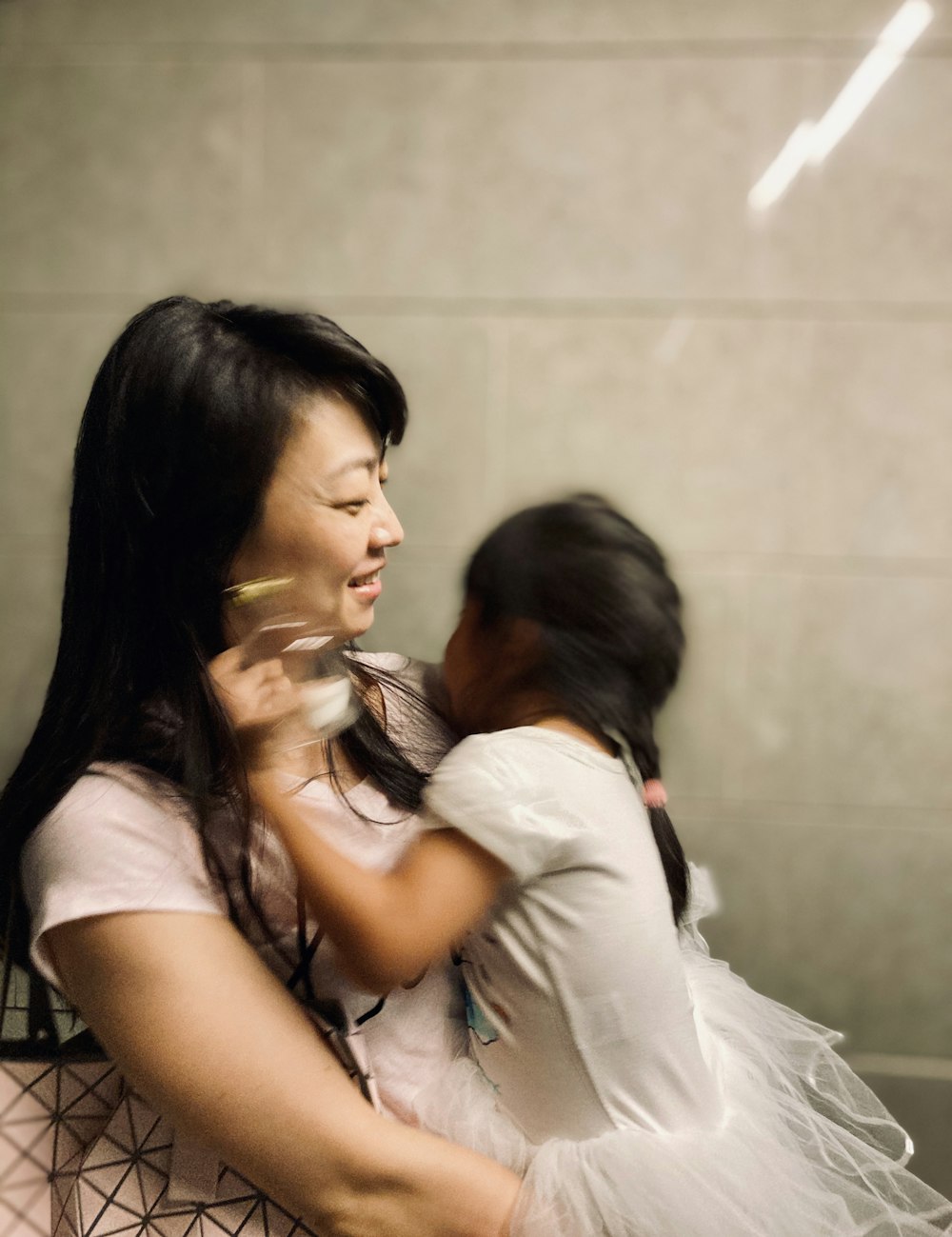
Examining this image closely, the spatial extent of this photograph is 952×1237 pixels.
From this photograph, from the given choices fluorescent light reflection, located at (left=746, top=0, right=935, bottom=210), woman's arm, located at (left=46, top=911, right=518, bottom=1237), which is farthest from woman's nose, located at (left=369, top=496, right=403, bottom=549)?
fluorescent light reflection, located at (left=746, top=0, right=935, bottom=210)

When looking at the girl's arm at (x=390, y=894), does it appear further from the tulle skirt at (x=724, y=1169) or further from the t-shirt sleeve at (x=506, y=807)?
the tulle skirt at (x=724, y=1169)

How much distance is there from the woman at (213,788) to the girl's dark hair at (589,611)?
12cm

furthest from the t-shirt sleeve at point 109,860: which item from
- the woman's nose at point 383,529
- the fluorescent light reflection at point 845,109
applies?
the fluorescent light reflection at point 845,109

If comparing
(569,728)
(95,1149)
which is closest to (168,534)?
(569,728)

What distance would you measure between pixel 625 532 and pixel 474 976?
1.24 feet

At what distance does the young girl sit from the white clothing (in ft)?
0.10

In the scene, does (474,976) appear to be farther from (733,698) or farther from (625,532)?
(733,698)

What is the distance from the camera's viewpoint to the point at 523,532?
0.75 m

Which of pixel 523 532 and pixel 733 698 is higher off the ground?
pixel 523 532

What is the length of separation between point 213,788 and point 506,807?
0.22 m

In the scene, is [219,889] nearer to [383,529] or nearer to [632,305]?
[383,529]

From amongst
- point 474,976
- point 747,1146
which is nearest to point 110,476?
point 474,976

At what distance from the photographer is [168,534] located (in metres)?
0.68

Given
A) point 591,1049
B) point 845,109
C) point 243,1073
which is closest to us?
point 243,1073
